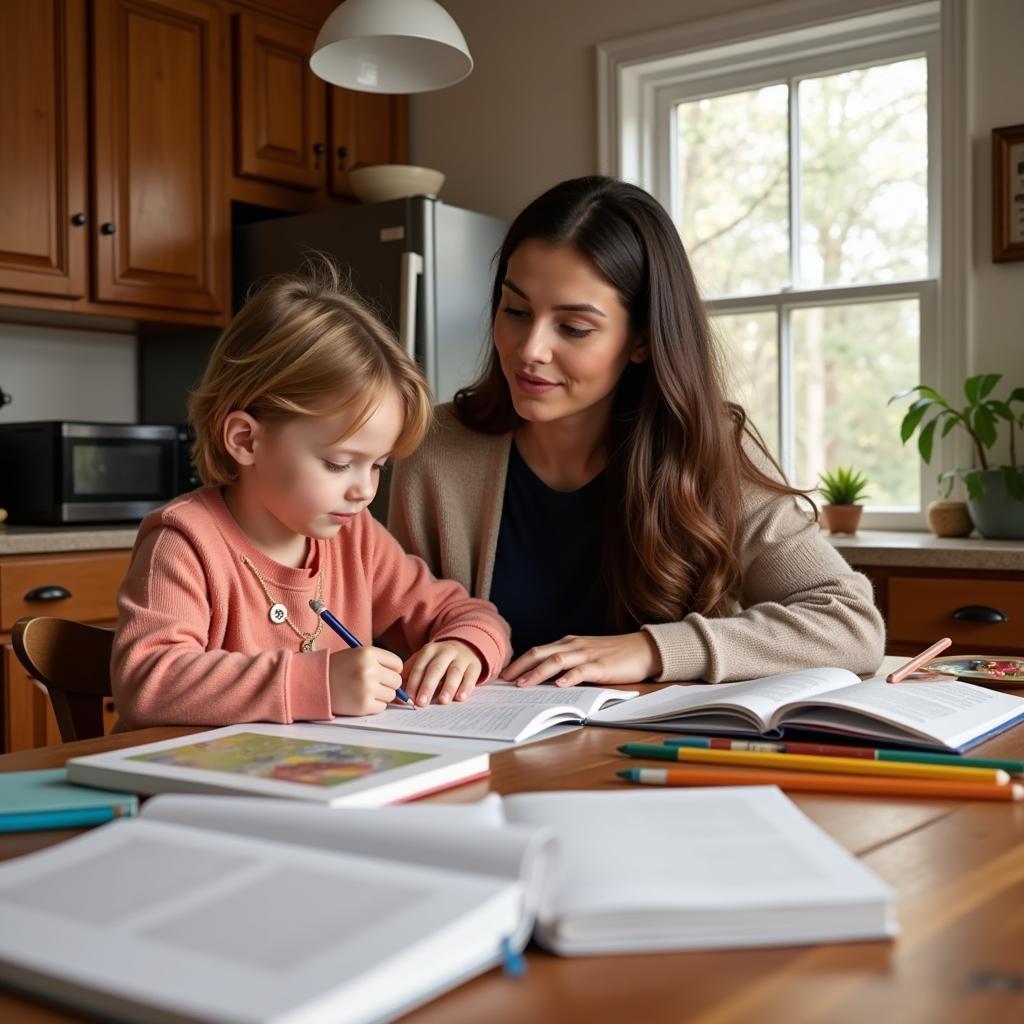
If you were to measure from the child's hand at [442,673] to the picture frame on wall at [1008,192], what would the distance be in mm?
2193

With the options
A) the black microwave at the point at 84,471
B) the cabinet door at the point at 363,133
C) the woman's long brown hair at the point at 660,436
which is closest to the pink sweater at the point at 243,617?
the woman's long brown hair at the point at 660,436

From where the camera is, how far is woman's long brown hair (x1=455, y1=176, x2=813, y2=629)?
64.4 inches

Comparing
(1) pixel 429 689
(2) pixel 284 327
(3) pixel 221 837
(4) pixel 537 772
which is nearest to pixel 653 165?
(2) pixel 284 327

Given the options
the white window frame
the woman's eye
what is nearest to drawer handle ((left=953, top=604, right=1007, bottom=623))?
the white window frame

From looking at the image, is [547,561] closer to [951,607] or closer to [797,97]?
[951,607]

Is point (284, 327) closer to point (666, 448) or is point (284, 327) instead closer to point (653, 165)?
point (666, 448)

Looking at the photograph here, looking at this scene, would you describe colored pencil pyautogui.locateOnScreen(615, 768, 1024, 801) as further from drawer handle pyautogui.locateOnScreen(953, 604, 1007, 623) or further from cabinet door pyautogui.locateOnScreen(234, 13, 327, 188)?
cabinet door pyautogui.locateOnScreen(234, 13, 327, 188)

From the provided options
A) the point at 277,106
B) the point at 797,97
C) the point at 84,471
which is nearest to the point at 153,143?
the point at 277,106

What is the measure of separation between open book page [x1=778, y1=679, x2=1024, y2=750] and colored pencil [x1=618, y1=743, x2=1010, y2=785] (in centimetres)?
10

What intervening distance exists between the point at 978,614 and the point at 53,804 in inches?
83.3

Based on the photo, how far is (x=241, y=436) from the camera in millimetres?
1410

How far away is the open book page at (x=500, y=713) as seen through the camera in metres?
1.07

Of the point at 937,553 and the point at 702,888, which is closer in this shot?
the point at 702,888

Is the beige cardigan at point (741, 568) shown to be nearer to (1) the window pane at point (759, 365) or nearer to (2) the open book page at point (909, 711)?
(2) the open book page at point (909, 711)
